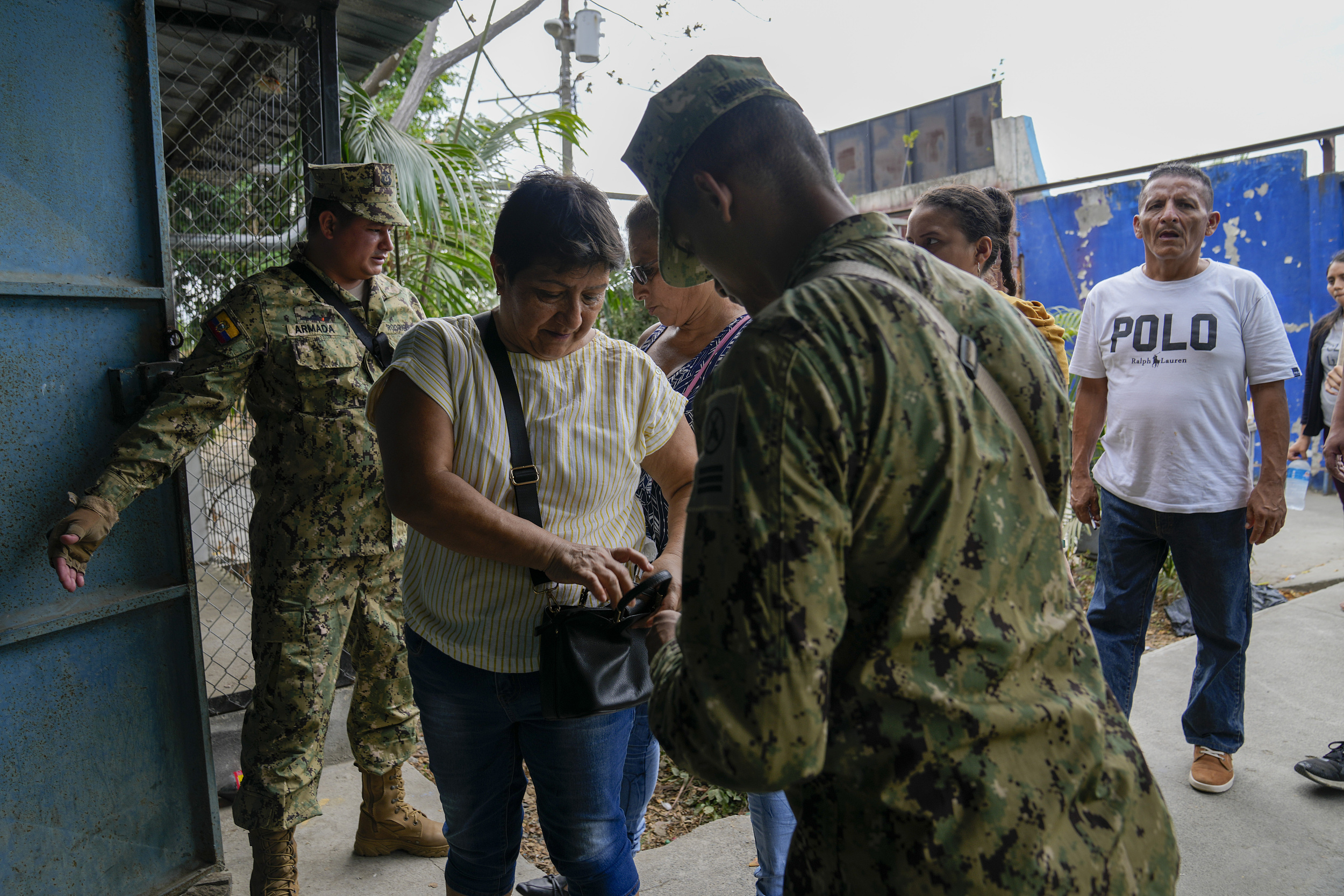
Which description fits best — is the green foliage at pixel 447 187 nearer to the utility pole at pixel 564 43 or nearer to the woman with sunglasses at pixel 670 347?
the woman with sunglasses at pixel 670 347

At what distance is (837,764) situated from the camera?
2.81 feet

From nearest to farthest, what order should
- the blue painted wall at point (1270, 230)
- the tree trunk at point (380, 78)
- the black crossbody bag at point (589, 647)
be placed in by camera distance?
the black crossbody bag at point (589, 647) → the blue painted wall at point (1270, 230) → the tree trunk at point (380, 78)

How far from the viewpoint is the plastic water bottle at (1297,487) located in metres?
6.39

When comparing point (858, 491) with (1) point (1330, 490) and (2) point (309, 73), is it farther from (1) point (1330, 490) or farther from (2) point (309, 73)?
(1) point (1330, 490)

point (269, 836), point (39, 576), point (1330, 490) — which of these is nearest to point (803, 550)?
point (39, 576)

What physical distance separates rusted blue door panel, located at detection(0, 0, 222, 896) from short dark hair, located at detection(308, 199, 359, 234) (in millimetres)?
508

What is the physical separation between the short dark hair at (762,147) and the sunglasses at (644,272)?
1.27 metres

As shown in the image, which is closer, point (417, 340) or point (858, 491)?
point (858, 491)

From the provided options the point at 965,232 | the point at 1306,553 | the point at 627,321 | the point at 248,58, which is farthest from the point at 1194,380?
the point at 627,321

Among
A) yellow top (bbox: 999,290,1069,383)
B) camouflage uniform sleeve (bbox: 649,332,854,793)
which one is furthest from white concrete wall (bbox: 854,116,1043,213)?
camouflage uniform sleeve (bbox: 649,332,854,793)

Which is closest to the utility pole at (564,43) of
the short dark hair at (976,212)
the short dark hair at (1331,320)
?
the short dark hair at (1331,320)

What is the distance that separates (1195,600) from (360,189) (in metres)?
2.95

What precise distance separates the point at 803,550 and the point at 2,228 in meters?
1.97

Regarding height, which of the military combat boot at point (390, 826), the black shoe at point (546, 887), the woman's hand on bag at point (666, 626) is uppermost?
the woman's hand on bag at point (666, 626)
